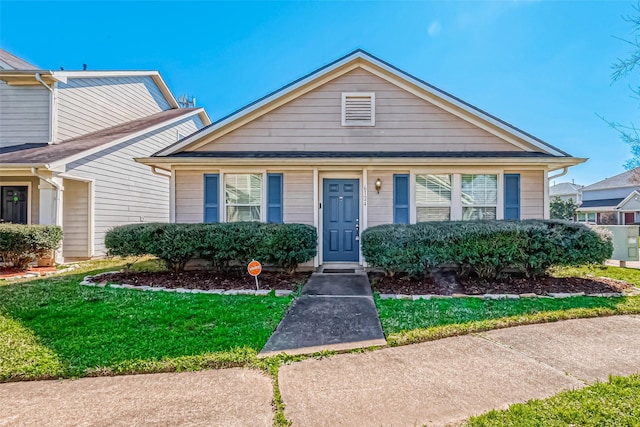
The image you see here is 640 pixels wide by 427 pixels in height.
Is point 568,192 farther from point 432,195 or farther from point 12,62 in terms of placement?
point 12,62

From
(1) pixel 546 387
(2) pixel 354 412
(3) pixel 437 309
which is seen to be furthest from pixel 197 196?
(1) pixel 546 387

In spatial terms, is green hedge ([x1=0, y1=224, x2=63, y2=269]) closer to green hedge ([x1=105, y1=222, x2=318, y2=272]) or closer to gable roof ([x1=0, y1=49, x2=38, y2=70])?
green hedge ([x1=105, y1=222, x2=318, y2=272])

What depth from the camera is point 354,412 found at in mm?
2346

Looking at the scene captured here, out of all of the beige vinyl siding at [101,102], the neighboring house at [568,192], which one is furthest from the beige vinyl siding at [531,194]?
the neighboring house at [568,192]

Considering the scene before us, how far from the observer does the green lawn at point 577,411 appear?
220 centimetres

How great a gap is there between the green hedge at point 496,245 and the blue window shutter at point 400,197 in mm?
1690

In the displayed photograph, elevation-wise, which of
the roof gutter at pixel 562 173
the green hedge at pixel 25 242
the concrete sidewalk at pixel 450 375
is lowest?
the concrete sidewalk at pixel 450 375

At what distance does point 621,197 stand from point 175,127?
135 ft

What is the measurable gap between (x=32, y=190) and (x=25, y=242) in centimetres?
279

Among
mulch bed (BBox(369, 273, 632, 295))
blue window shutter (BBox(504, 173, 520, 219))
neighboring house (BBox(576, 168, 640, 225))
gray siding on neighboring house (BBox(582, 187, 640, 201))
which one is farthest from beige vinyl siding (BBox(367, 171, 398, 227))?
Answer: gray siding on neighboring house (BBox(582, 187, 640, 201))

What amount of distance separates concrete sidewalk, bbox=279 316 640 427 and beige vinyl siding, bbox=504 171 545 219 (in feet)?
14.5

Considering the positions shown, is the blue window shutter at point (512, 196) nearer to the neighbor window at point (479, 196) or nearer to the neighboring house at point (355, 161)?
the neighboring house at point (355, 161)

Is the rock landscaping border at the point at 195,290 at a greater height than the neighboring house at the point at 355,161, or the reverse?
the neighboring house at the point at 355,161

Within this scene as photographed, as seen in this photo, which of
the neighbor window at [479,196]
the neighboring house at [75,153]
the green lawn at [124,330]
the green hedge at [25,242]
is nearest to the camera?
the green lawn at [124,330]
